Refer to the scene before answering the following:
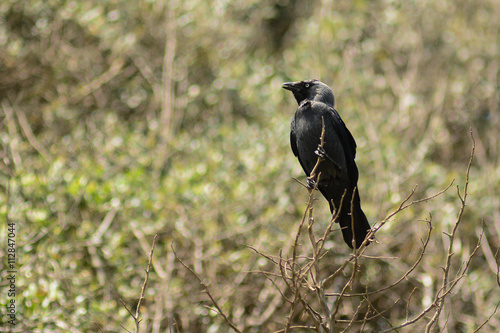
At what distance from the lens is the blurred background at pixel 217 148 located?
6.06 meters

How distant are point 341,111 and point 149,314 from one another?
3.56m

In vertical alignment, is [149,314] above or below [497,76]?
below

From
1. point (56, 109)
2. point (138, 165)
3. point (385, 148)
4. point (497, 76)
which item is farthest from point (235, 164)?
point (497, 76)

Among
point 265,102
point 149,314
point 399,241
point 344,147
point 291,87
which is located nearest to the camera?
point 344,147

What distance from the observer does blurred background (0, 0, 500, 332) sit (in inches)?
239

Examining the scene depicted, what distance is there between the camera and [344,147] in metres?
4.77

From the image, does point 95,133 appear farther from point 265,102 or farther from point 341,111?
point 341,111

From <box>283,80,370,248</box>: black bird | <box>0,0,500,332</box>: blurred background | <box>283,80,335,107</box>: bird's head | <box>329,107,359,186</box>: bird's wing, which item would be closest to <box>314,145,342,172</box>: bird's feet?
<box>283,80,370,248</box>: black bird

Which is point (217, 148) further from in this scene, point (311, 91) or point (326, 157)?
point (326, 157)

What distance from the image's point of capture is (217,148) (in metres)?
7.48

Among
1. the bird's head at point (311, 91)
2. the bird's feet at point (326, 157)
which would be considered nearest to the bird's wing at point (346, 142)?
the bird's feet at point (326, 157)

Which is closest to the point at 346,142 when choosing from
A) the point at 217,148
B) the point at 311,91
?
the point at 311,91

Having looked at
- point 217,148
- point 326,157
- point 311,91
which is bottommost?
point 217,148

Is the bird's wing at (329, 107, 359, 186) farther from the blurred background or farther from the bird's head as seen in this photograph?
the blurred background
